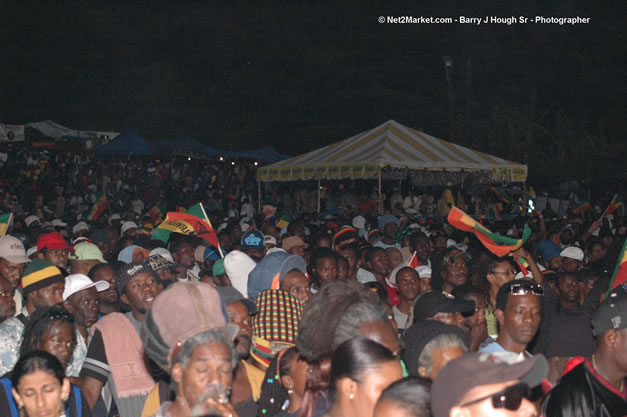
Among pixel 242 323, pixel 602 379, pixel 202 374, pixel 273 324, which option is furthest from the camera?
pixel 242 323

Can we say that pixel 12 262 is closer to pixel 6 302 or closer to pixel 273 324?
pixel 6 302

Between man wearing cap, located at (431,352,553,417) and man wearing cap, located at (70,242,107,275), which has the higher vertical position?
man wearing cap, located at (70,242,107,275)

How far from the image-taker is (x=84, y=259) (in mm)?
7895

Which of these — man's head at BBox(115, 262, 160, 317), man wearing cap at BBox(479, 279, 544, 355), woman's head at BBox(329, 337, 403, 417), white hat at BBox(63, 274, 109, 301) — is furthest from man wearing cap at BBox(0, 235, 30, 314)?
woman's head at BBox(329, 337, 403, 417)

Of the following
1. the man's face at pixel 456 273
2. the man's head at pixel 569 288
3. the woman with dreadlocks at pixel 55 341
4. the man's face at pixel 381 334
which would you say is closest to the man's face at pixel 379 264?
the man's face at pixel 456 273

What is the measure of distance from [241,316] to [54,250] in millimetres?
4573

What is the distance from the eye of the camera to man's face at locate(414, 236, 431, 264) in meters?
10.1

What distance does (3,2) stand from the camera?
53.0 meters

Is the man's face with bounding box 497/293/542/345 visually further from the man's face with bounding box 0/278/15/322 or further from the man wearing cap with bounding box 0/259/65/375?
the man's face with bounding box 0/278/15/322

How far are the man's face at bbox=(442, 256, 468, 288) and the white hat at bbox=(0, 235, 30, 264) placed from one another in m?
4.14

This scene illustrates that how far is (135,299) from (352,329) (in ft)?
9.05

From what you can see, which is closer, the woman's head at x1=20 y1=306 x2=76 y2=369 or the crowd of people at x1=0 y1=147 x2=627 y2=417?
the crowd of people at x1=0 y1=147 x2=627 y2=417

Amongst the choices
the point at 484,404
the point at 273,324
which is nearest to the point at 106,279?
the point at 273,324

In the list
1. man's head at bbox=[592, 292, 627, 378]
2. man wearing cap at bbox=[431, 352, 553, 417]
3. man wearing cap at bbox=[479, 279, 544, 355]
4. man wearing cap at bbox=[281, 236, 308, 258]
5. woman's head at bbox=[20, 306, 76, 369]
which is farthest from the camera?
man wearing cap at bbox=[281, 236, 308, 258]
